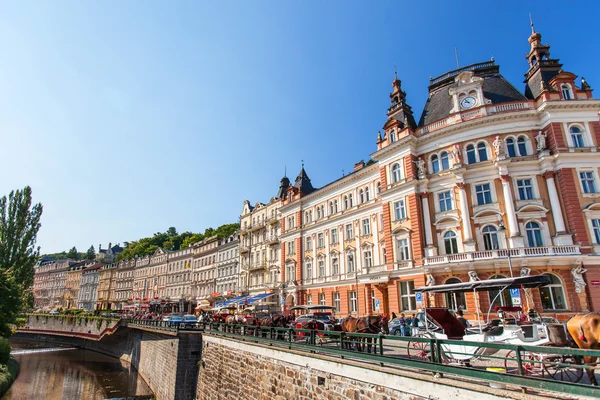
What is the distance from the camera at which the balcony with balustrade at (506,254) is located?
24.2 metres

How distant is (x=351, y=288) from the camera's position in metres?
37.2

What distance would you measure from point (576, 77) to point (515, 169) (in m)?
9.01

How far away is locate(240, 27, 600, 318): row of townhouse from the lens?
24984mm

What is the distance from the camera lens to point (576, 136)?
26.8 m

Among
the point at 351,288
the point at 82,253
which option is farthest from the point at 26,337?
the point at 82,253

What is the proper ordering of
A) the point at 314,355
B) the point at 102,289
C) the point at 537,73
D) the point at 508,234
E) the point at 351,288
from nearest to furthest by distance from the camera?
the point at 314,355
the point at 508,234
the point at 537,73
the point at 351,288
the point at 102,289

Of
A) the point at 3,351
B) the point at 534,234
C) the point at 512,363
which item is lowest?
the point at 3,351

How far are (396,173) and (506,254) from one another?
11.7 meters

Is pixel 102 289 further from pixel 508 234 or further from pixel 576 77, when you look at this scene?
pixel 576 77

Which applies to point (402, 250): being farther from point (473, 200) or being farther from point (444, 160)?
point (444, 160)

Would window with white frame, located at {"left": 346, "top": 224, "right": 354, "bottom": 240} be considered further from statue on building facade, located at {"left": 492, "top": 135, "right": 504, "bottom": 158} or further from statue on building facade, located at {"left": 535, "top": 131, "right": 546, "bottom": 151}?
statue on building facade, located at {"left": 535, "top": 131, "right": 546, "bottom": 151}

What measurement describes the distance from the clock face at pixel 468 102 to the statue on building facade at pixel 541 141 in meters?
5.64

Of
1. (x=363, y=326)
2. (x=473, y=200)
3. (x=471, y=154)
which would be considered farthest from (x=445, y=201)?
(x=363, y=326)

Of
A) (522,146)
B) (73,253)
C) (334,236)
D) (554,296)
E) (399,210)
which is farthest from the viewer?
(73,253)
